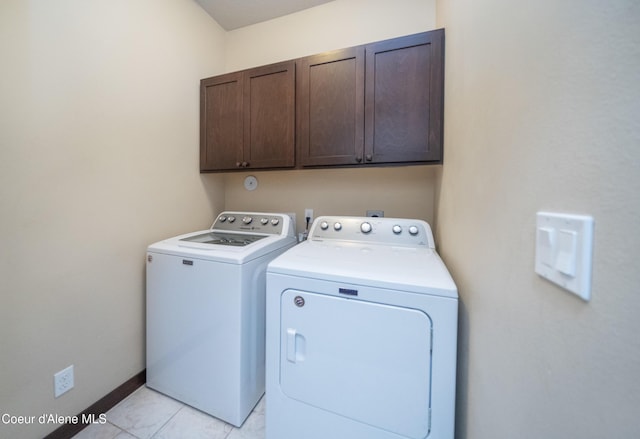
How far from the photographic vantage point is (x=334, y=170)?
1.99 metres

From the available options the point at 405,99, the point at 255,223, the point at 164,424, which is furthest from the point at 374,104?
the point at 164,424

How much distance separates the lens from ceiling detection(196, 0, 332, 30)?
1904mm

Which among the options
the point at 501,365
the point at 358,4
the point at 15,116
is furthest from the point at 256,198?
the point at 501,365

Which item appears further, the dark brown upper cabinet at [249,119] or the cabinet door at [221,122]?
the cabinet door at [221,122]

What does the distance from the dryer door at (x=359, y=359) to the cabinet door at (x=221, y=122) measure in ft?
4.47

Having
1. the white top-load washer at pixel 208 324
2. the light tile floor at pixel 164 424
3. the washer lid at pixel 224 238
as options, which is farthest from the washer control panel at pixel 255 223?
the light tile floor at pixel 164 424

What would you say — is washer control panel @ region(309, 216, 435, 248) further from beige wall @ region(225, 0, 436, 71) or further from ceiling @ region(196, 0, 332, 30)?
ceiling @ region(196, 0, 332, 30)

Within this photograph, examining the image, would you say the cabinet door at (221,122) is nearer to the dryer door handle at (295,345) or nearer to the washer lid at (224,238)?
the washer lid at (224,238)

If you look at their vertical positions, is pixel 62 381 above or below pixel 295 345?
below

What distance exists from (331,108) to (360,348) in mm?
1424

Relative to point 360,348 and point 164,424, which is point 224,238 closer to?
point 164,424

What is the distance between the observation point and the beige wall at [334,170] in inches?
69.6

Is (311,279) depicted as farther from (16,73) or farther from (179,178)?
(16,73)

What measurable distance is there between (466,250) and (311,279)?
63cm
